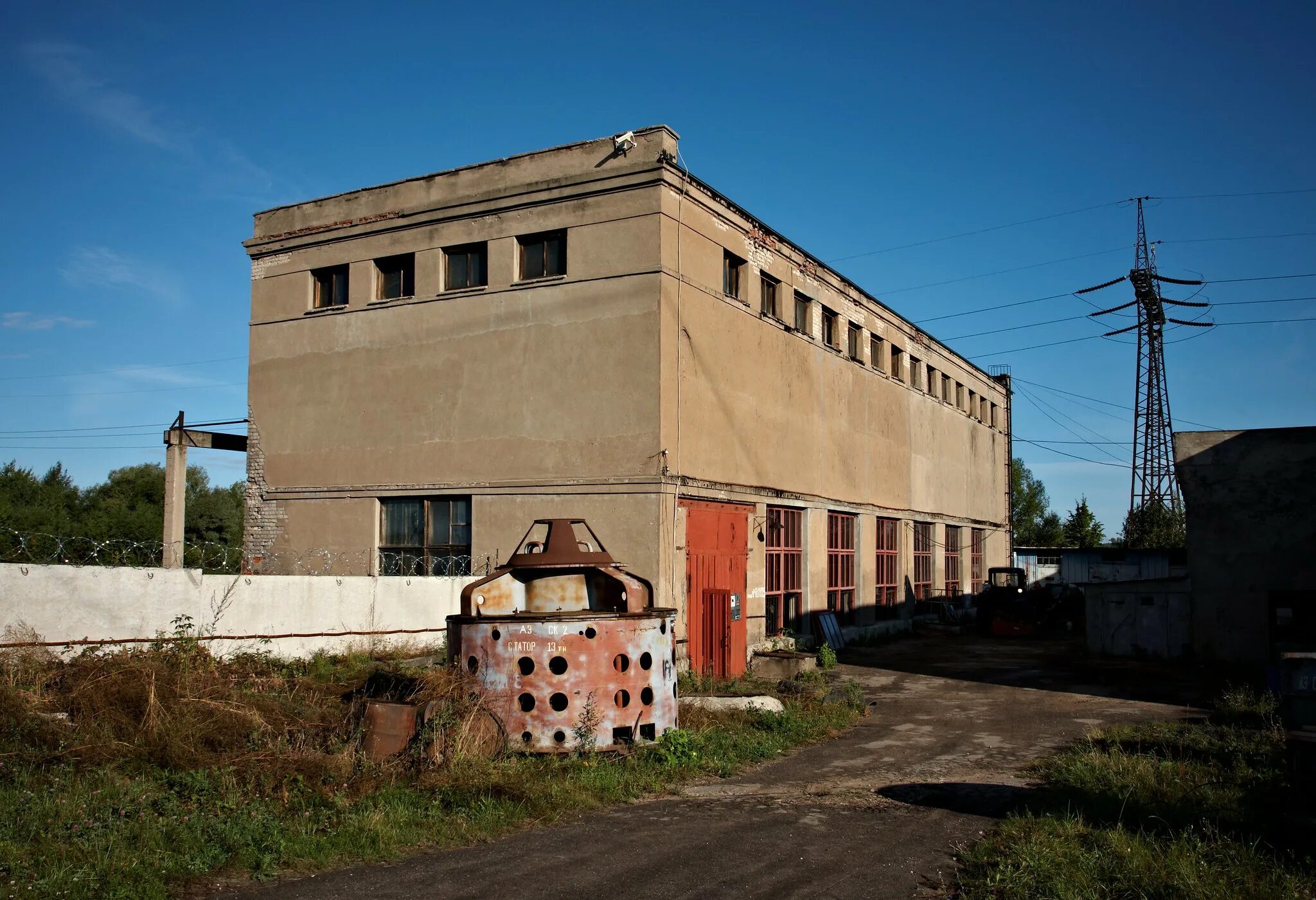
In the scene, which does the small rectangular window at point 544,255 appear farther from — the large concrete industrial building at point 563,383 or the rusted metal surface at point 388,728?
the rusted metal surface at point 388,728

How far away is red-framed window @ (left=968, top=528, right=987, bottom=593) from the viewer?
37156 mm

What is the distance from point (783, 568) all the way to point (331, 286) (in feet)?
38.4

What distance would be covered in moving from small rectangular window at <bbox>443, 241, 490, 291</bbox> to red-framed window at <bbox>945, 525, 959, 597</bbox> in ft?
67.5

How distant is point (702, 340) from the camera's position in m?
18.7

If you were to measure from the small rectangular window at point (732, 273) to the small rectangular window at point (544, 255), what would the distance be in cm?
324

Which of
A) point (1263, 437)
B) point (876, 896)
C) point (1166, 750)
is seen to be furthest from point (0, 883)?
point (1263, 437)

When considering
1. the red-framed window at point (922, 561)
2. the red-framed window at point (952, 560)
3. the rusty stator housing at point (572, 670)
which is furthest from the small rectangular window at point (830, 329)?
the rusty stator housing at point (572, 670)

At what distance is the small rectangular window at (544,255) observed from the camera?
18.9 m

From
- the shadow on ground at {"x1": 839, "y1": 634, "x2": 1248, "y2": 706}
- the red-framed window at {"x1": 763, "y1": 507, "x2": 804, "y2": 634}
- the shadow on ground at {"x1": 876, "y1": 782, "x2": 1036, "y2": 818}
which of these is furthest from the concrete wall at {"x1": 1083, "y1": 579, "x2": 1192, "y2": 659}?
the shadow on ground at {"x1": 876, "y1": 782, "x2": 1036, "y2": 818}

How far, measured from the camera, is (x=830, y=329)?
984 inches

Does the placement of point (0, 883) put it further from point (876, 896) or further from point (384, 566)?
point (384, 566)

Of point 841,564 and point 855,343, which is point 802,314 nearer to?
point 855,343

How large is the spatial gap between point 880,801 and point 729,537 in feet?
33.2

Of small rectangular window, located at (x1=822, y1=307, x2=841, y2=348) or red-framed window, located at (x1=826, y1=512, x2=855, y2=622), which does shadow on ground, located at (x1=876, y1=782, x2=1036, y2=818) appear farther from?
small rectangular window, located at (x1=822, y1=307, x2=841, y2=348)
